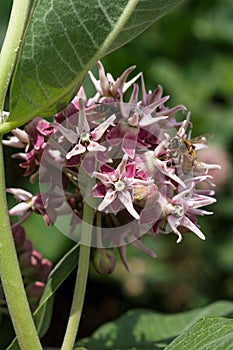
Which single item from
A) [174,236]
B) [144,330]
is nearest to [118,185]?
[144,330]

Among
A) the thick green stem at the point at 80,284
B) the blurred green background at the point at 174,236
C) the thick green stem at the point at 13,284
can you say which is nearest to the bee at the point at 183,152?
the thick green stem at the point at 80,284

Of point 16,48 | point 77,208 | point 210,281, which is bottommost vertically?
point 210,281

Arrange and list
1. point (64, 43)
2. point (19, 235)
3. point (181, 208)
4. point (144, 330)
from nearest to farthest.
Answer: point (64, 43) < point (181, 208) < point (19, 235) < point (144, 330)

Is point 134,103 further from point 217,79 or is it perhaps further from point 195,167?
point 217,79

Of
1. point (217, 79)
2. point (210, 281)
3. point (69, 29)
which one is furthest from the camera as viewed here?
point (217, 79)

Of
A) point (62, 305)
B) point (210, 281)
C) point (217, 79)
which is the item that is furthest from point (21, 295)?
point (217, 79)

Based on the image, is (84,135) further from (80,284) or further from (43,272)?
(43,272)
